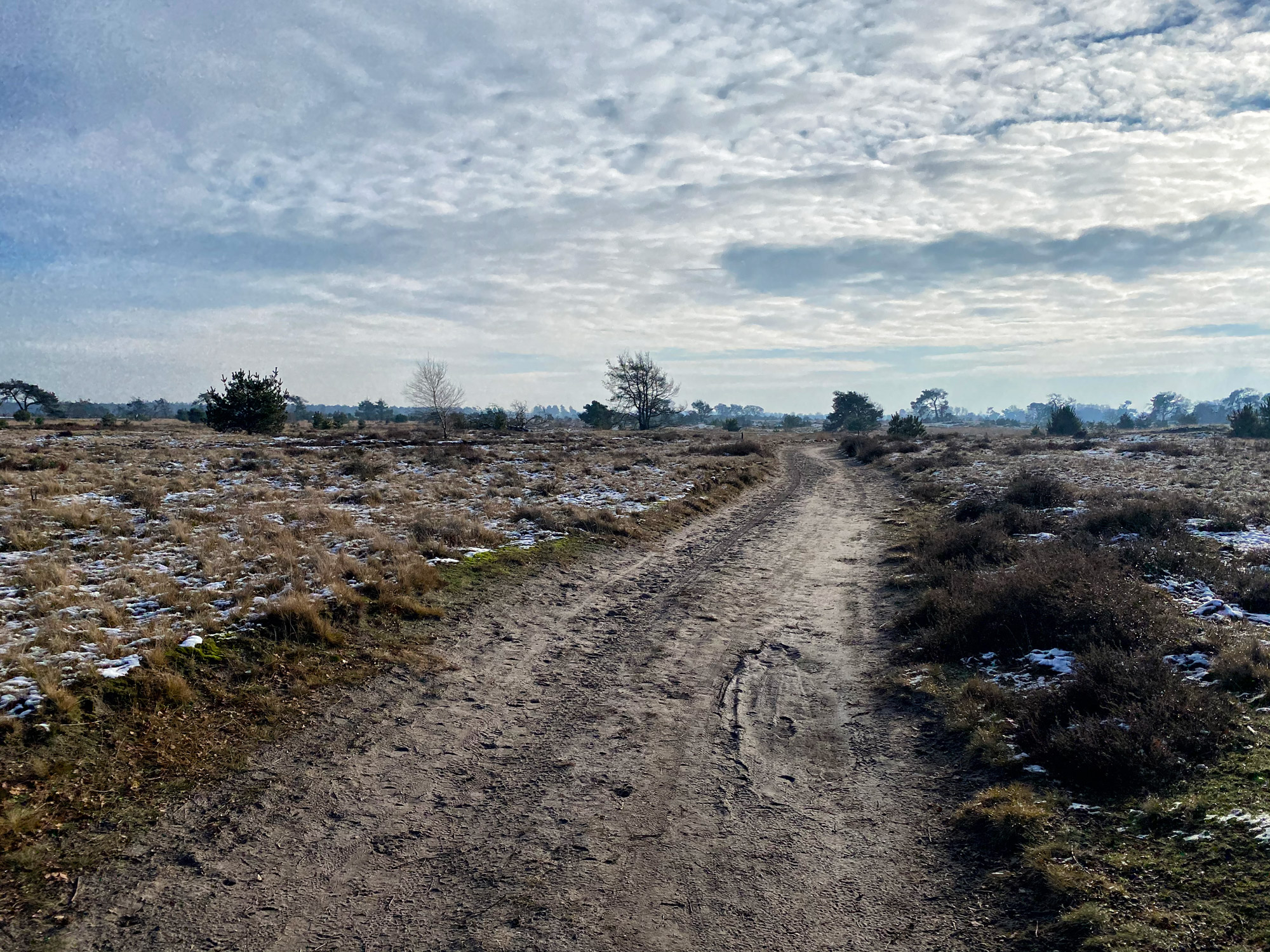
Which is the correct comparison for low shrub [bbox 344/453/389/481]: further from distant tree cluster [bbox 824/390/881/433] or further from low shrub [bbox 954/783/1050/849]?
distant tree cluster [bbox 824/390/881/433]

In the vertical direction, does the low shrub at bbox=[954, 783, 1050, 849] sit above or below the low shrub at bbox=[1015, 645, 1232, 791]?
below

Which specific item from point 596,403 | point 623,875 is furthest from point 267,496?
point 596,403

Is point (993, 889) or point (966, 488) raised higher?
point (966, 488)

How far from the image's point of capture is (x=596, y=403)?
92812mm

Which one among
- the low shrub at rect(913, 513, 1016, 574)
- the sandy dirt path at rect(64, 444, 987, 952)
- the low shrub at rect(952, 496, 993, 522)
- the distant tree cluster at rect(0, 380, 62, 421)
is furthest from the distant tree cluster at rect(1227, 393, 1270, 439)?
the distant tree cluster at rect(0, 380, 62, 421)

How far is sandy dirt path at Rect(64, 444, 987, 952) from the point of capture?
411cm

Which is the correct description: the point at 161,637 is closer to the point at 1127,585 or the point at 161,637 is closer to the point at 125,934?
the point at 125,934

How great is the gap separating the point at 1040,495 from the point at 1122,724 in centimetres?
1382

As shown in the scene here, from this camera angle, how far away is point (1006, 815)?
4926mm

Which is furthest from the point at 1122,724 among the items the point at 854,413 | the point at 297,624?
the point at 854,413

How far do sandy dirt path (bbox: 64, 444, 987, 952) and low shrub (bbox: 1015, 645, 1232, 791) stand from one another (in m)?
1.02

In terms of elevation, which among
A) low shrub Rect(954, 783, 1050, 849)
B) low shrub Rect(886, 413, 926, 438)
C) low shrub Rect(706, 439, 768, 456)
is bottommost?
low shrub Rect(954, 783, 1050, 849)

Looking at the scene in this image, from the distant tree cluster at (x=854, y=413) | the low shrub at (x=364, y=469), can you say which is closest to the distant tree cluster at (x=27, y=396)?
the low shrub at (x=364, y=469)

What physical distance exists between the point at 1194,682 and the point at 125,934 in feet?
28.9
